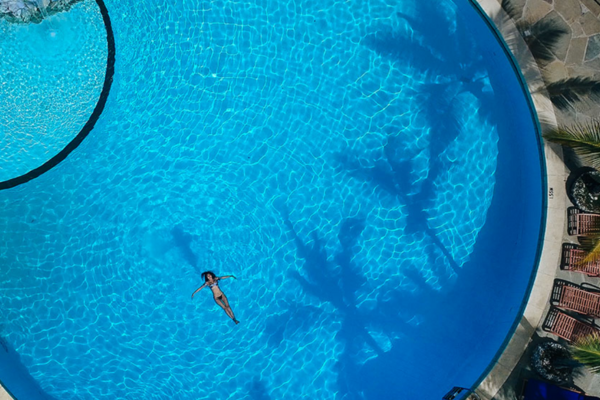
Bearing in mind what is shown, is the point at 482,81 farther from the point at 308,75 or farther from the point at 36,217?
the point at 36,217

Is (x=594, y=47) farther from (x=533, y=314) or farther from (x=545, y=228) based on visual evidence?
(x=533, y=314)

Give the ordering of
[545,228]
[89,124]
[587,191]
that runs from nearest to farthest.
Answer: [587,191] < [545,228] < [89,124]

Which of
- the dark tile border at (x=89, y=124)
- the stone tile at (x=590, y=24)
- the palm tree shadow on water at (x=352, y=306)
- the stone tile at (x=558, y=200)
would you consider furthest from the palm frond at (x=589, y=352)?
the dark tile border at (x=89, y=124)

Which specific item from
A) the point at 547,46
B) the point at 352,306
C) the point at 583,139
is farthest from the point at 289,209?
the point at 547,46

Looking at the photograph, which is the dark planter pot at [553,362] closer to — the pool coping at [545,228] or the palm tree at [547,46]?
the pool coping at [545,228]

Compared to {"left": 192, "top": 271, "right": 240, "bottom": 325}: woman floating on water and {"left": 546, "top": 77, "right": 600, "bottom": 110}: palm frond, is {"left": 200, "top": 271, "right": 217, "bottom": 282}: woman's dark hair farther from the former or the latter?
{"left": 546, "top": 77, "right": 600, "bottom": 110}: palm frond

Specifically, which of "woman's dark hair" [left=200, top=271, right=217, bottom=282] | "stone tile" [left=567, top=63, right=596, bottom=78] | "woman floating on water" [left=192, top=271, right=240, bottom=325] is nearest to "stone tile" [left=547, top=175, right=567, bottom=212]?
"stone tile" [left=567, top=63, right=596, bottom=78]

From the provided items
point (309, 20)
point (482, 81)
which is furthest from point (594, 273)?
point (309, 20)
